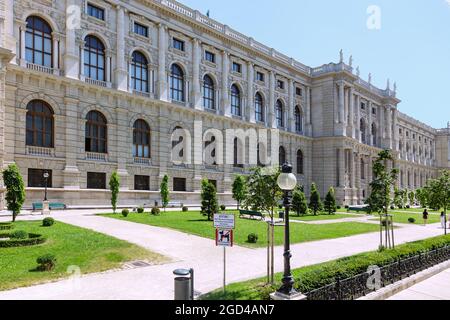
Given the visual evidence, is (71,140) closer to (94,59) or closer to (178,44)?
(94,59)

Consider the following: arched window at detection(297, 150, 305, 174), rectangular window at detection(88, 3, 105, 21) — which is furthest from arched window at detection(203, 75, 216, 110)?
arched window at detection(297, 150, 305, 174)

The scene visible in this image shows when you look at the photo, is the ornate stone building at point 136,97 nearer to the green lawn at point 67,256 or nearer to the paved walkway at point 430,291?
the green lawn at point 67,256

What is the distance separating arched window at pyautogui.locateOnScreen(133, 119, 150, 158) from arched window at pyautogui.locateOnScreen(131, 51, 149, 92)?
164 inches

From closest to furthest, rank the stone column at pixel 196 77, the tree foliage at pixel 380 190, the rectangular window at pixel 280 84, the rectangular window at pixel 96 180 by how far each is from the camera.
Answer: the tree foliage at pixel 380 190
the rectangular window at pixel 96 180
the stone column at pixel 196 77
the rectangular window at pixel 280 84

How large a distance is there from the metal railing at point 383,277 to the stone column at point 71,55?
104 feet

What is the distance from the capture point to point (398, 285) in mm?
10141

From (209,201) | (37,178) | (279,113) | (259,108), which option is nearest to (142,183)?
(37,178)

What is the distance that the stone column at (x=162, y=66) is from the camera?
4009 cm

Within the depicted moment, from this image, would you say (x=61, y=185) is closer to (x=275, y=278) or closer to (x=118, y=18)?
(x=118, y=18)

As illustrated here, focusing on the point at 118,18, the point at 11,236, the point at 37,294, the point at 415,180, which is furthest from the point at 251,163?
the point at 415,180

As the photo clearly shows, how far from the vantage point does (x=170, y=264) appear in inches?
488

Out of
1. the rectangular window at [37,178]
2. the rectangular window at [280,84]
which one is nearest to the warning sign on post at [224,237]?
the rectangular window at [37,178]

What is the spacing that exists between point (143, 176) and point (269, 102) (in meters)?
27.2

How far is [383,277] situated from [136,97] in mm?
32644
